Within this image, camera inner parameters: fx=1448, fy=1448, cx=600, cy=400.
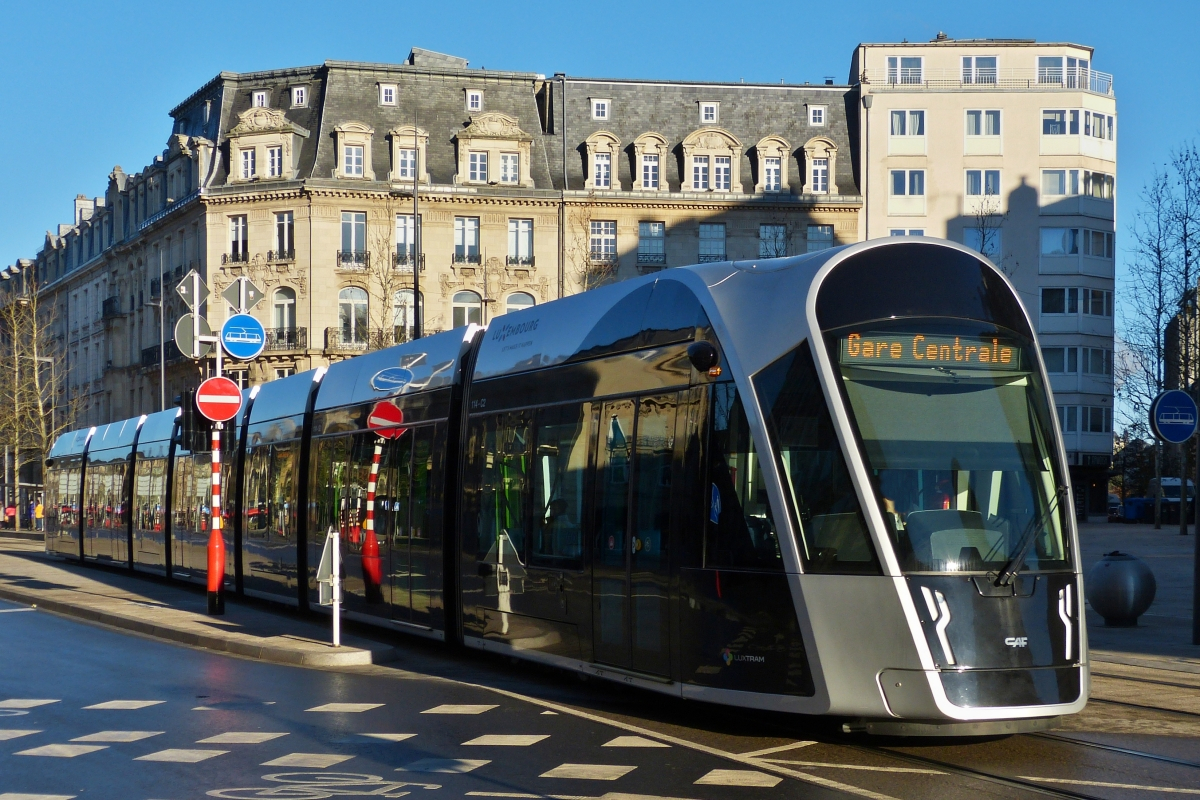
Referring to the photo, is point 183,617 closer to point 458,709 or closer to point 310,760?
point 458,709

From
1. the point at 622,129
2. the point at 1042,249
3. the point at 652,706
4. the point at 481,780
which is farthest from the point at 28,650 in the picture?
the point at 1042,249

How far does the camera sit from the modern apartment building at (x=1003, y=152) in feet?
217

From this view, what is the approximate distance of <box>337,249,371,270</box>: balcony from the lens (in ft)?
209

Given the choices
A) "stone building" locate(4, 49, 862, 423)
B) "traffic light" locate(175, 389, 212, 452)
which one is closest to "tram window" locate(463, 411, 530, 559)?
"traffic light" locate(175, 389, 212, 452)

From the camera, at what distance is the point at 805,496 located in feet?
30.0

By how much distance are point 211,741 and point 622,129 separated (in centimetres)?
5879

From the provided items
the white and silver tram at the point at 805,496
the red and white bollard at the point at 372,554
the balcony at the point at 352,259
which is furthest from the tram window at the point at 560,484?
the balcony at the point at 352,259

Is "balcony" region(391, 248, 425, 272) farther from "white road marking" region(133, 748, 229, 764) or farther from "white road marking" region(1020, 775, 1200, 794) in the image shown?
"white road marking" region(1020, 775, 1200, 794)

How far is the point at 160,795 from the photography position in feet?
26.1

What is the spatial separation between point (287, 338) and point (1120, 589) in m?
50.1

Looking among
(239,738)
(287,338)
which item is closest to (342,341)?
(287,338)

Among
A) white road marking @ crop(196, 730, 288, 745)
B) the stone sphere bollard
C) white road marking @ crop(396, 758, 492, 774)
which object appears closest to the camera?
white road marking @ crop(396, 758, 492, 774)

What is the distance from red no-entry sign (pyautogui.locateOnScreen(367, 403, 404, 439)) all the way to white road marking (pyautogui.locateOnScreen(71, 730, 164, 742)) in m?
6.23

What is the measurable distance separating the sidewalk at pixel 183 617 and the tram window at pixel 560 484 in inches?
129
